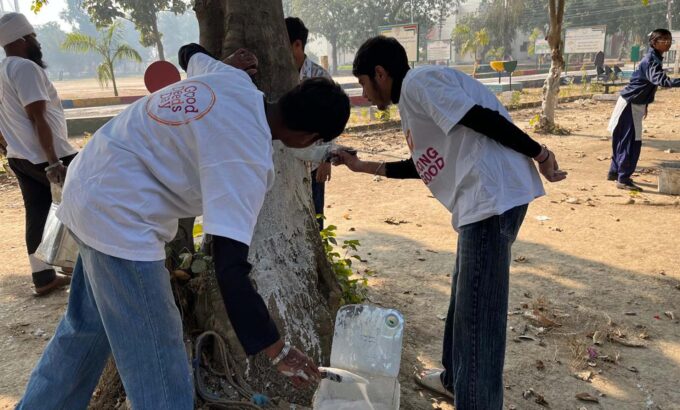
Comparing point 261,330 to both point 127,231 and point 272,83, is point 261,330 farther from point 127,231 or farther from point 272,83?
point 272,83

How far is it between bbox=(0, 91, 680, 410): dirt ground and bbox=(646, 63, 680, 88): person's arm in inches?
48.3

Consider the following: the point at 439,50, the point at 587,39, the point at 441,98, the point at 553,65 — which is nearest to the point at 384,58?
the point at 441,98

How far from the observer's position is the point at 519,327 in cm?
340

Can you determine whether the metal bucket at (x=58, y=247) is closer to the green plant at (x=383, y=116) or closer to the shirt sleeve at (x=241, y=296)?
the shirt sleeve at (x=241, y=296)

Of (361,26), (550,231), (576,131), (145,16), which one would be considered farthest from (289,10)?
(550,231)

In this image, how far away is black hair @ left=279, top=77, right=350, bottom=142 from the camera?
64.0 inches

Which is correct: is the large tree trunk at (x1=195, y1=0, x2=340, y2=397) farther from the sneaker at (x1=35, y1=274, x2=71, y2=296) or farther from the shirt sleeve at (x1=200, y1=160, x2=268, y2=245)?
the sneaker at (x1=35, y1=274, x2=71, y2=296)

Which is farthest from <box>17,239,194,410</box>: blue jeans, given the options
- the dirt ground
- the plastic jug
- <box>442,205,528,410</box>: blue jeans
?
the dirt ground

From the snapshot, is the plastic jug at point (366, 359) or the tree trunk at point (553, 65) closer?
the plastic jug at point (366, 359)

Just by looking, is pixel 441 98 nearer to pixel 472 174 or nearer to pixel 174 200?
pixel 472 174

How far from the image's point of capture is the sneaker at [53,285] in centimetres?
399

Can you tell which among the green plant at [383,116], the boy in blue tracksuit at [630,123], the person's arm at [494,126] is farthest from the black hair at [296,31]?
the green plant at [383,116]

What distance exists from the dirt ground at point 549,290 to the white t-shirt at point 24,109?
1086 mm

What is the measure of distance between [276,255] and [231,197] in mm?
1361
